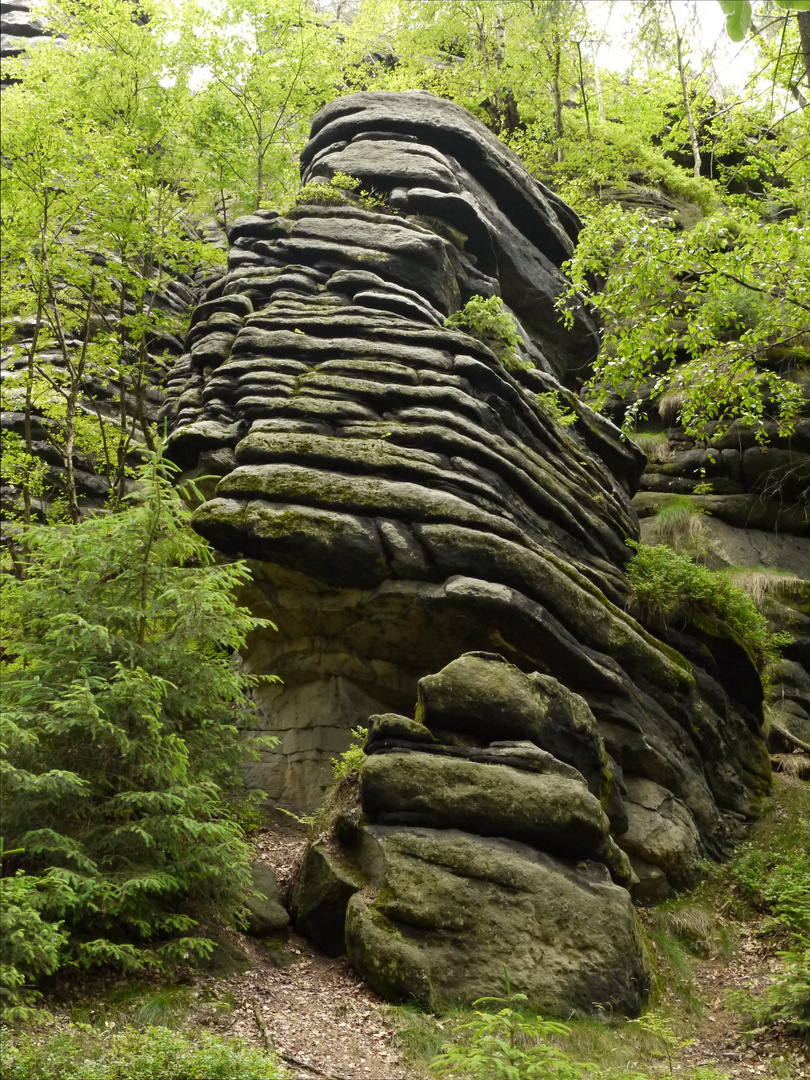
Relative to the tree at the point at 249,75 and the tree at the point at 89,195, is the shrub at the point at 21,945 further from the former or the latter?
the tree at the point at 249,75

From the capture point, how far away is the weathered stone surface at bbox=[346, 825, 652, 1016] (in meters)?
7.38

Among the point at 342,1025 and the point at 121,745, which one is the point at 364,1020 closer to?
the point at 342,1025

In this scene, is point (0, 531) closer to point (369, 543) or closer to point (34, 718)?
point (369, 543)

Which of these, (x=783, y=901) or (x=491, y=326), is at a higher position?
(x=491, y=326)

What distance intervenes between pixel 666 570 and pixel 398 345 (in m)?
6.35

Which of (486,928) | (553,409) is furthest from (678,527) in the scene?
(486,928)

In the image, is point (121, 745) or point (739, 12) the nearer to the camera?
point (739, 12)

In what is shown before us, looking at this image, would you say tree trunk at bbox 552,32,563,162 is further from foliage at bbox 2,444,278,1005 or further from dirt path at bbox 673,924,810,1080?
dirt path at bbox 673,924,810,1080

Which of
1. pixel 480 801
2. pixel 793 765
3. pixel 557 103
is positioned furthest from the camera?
pixel 557 103

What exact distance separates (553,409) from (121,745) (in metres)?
11.8

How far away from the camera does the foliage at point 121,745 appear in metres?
6.15

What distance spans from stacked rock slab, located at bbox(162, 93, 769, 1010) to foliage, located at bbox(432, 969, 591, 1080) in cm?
70

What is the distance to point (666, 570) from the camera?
47.1ft

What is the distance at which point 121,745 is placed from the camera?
6.55 meters
